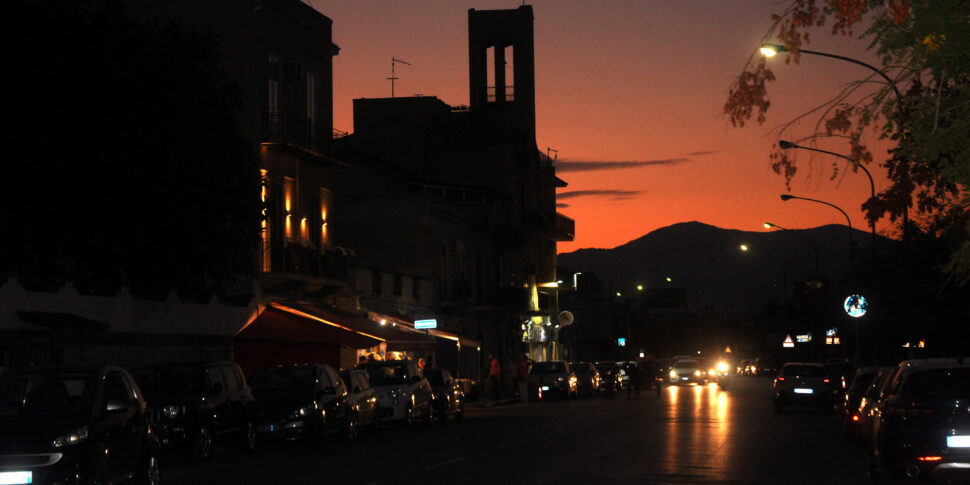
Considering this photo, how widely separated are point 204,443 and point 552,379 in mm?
34779

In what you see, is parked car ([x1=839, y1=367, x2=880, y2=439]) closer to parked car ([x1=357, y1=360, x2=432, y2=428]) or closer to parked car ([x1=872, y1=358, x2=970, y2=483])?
parked car ([x1=872, y1=358, x2=970, y2=483])

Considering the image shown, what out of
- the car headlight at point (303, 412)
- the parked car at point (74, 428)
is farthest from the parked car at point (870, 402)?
the car headlight at point (303, 412)

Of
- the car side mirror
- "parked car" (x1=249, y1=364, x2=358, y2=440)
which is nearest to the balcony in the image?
"parked car" (x1=249, y1=364, x2=358, y2=440)

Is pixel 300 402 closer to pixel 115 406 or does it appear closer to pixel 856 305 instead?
pixel 115 406

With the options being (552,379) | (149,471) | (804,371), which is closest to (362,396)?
(149,471)

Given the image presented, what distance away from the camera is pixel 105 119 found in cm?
2523

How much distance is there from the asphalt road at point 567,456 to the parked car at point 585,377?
90.2 feet

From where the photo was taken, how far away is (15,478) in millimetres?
13703

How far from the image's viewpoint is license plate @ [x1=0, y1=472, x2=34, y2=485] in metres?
13.7

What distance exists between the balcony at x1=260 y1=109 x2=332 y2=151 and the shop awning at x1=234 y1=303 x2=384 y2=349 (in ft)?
17.1

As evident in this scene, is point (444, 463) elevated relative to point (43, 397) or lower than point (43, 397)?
lower

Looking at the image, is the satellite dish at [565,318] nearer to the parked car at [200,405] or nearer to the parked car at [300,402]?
the parked car at [300,402]

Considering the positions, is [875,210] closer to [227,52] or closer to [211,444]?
[211,444]

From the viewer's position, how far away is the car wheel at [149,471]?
1523cm
